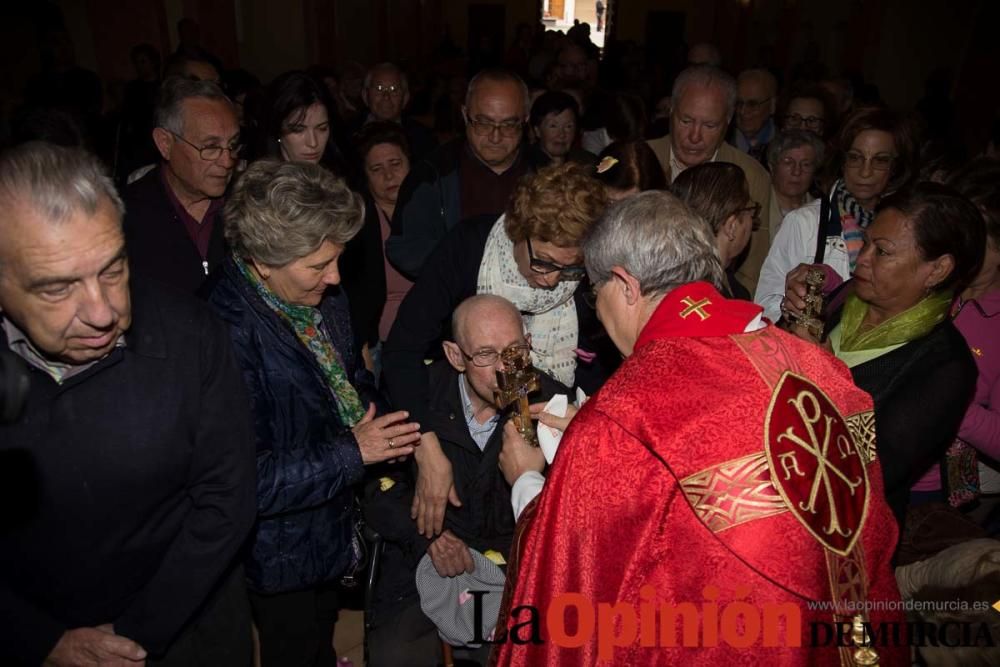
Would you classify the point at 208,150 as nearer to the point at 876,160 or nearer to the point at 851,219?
the point at 851,219

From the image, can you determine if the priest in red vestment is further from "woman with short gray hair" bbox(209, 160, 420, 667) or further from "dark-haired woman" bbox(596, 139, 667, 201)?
"dark-haired woman" bbox(596, 139, 667, 201)

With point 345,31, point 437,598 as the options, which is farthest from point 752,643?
point 345,31

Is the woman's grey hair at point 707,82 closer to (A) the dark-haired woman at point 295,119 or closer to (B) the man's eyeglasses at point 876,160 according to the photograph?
(B) the man's eyeglasses at point 876,160

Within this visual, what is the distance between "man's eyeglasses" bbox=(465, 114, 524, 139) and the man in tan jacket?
956 millimetres

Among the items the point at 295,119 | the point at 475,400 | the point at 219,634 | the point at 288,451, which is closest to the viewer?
the point at 219,634

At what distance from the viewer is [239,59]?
12.1m

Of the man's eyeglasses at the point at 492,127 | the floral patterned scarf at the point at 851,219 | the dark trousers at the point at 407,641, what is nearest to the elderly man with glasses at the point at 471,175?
the man's eyeglasses at the point at 492,127

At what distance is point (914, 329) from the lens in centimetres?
265

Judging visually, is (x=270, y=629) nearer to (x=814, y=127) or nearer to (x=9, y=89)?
(x=814, y=127)

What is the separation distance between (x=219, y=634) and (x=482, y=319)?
1404 mm

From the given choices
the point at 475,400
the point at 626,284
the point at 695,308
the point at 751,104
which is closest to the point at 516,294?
the point at 475,400

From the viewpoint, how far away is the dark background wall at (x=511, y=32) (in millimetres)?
9852

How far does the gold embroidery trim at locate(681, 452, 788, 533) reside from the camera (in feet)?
5.67

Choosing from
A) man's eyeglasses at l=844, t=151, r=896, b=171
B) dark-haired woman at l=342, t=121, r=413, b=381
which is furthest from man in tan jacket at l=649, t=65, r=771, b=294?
dark-haired woman at l=342, t=121, r=413, b=381
